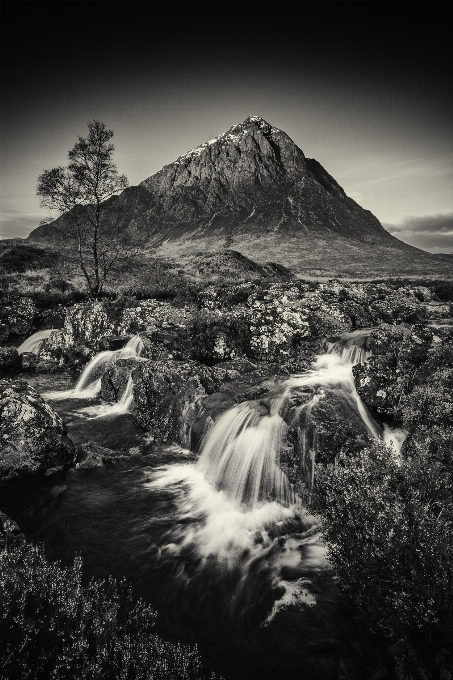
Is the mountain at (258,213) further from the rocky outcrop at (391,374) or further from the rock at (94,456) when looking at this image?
the rock at (94,456)

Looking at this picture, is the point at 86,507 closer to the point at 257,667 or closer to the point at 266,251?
the point at 257,667

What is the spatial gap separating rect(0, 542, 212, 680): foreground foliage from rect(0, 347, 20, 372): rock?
16.4m

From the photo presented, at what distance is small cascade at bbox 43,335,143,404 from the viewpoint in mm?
16781

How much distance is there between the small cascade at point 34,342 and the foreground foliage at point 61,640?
18.7 m

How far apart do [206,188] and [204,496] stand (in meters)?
192

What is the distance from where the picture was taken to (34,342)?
72.6 feet

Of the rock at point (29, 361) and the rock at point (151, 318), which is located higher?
the rock at point (151, 318)

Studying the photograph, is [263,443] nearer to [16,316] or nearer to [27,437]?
[27,437]

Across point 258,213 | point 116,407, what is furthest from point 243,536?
point 258,213

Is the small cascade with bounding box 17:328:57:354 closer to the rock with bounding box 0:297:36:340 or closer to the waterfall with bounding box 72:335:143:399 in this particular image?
the rock with bounding box 0:297:36:340

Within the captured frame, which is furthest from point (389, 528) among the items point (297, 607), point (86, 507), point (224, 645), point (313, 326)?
point (313, 326)

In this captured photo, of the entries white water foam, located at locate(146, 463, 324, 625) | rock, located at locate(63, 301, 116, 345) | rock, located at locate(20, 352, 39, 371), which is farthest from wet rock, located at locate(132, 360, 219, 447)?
rock, located at locate(20, 352, 39, 371)

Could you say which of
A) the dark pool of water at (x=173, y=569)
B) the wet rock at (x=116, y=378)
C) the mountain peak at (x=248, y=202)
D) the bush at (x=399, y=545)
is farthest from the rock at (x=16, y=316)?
the mountain peak at (x=248, y=202)

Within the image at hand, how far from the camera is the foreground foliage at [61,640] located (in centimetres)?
401
